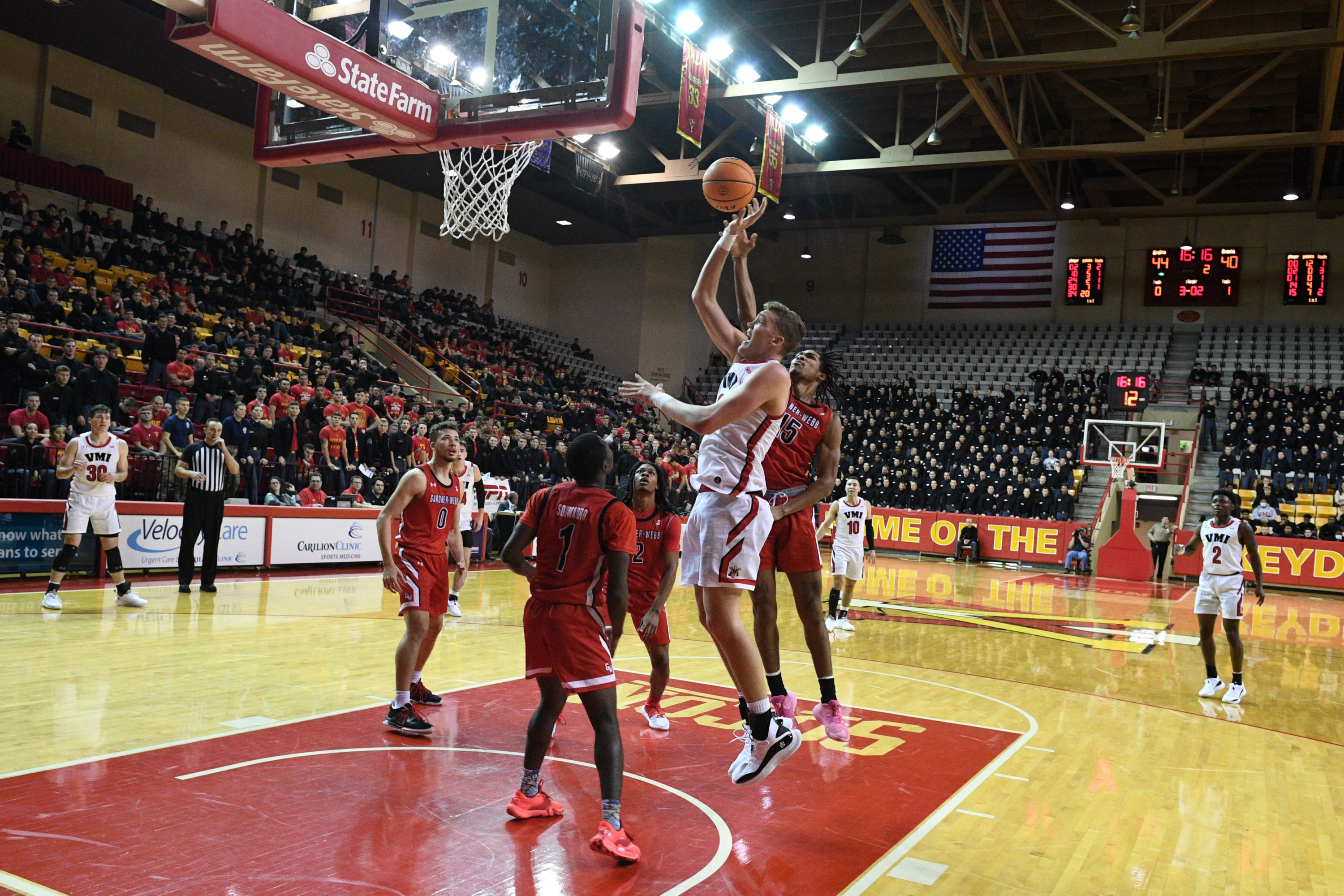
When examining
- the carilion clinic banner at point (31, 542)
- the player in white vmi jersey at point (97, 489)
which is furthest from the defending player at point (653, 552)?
the carilion clinic banner at point (31, 542)

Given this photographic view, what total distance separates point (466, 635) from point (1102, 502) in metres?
20.4

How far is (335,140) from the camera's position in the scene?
8984mm

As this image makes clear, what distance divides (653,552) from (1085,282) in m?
30.5

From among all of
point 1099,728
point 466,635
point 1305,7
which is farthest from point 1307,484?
point 466,635

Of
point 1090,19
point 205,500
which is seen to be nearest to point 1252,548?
point 205,500

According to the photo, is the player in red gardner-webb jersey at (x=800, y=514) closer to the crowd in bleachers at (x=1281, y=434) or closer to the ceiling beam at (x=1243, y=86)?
the ceiling beam at (x=1243, y=86)

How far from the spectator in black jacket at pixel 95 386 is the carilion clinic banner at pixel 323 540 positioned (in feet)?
9.08

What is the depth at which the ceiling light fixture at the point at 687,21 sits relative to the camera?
17422 mm

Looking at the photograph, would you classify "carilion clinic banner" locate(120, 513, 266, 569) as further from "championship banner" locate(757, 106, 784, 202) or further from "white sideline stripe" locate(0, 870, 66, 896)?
"championship banner" locate(757, 106, 784, 202)

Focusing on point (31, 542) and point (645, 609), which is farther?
point (31, 542)

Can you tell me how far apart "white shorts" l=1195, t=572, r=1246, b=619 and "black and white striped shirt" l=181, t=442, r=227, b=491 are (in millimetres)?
10169

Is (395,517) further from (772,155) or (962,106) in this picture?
(962,106)

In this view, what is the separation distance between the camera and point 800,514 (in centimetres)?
566

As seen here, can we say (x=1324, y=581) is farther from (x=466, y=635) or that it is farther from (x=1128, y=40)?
(x=466, y=635)
